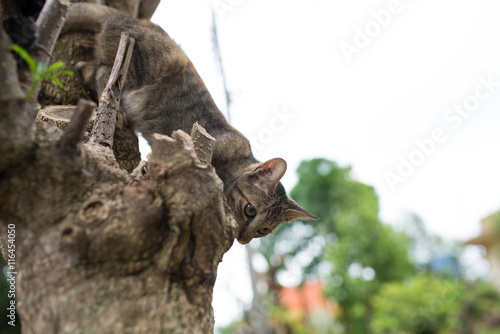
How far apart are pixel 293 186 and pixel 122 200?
11711 mm

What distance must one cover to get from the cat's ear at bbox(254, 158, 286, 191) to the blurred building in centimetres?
995

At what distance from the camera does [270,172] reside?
269cm

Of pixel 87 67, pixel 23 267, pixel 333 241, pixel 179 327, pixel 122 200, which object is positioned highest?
pixel 122 200

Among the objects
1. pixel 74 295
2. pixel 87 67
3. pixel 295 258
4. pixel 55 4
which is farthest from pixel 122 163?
pixel 295 258

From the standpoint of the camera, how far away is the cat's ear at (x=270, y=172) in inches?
103

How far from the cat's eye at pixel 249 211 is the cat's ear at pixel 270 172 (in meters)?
0.17

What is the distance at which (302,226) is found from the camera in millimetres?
12180

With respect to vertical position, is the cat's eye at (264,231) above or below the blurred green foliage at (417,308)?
above

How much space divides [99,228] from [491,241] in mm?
12059

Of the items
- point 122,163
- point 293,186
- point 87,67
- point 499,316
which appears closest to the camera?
point 122,163

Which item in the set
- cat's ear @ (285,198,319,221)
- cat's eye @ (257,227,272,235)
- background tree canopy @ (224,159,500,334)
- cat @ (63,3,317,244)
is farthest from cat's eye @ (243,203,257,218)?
background tree canopy @ (224,159,500,334)

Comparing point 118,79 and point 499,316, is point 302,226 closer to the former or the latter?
point 499,316

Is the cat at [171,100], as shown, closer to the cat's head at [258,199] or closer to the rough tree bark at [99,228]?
the cat's head at [258,199]

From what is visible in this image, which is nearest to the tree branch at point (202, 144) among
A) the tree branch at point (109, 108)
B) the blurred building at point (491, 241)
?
the tree branch at point (109, 108)
